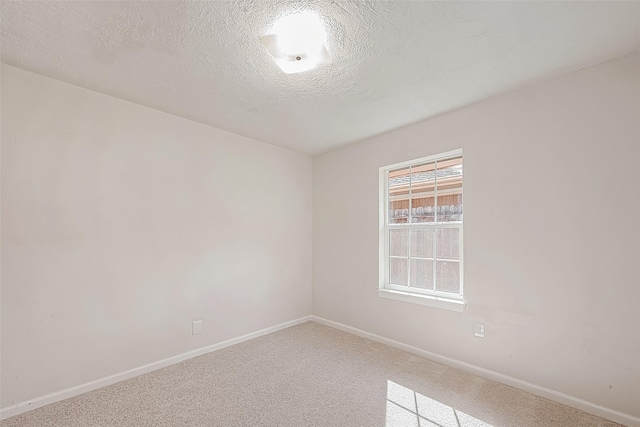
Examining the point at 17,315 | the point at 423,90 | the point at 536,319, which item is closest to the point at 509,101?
the point at 423,90

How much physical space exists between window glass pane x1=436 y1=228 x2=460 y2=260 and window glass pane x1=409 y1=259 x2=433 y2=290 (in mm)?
169

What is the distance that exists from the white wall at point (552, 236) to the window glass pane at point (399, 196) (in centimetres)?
38

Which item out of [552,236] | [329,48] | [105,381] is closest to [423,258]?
[552,236]

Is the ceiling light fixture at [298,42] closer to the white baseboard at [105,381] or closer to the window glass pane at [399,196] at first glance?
the window glass pane at [399,196]

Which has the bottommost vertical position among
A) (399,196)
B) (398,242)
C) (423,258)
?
(423,258)

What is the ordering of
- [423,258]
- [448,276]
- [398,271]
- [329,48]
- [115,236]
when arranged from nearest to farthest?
[329,48], [115,236], [448,276], [423,258], [398,271]

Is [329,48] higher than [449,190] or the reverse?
higher

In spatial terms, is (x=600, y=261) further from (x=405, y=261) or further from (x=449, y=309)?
(x=405, y=261)

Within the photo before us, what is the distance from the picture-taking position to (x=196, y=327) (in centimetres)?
299

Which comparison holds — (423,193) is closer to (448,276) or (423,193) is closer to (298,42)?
(448,276)

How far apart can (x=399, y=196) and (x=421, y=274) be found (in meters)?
0.89

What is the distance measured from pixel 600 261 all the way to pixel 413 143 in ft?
5.88

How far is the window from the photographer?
2.86 m

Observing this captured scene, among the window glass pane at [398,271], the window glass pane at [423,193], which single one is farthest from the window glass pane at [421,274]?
the window glass pane at [423,193]
